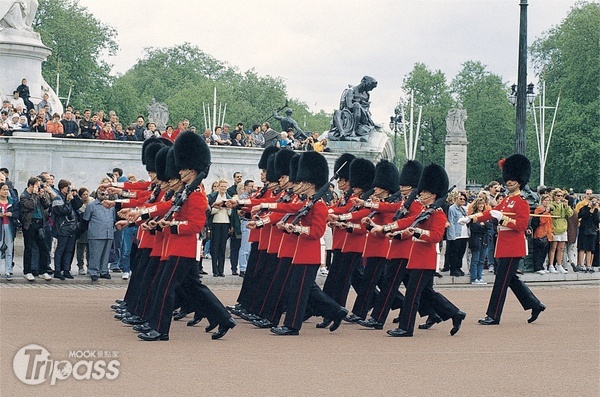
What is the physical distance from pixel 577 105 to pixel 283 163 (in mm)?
51515

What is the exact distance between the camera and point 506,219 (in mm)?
13016

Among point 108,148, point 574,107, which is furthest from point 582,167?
point 108,148

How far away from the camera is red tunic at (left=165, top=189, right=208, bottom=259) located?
1085cm

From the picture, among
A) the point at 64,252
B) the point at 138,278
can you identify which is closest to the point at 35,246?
the point at 64,252

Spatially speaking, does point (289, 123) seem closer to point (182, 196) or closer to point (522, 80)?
point (522, 80)

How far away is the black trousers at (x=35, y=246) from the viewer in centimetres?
1702

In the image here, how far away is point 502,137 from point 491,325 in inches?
2594

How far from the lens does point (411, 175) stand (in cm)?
1278

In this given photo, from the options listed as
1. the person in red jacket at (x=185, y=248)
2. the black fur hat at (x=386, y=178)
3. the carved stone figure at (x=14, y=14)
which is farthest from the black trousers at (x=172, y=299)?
the carved stone figure at (x=14, y=14)

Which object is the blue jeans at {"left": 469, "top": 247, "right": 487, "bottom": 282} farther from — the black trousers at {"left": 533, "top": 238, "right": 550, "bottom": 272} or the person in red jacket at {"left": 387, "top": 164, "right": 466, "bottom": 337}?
the person in red jacket at {"left": 387, "top": 164, "right": 466, "bottom": 337}

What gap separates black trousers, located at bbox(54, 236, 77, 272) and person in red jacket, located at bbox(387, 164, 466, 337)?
22.5 feet

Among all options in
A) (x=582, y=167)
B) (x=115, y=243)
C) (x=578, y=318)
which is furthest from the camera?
(x=582, y=167)

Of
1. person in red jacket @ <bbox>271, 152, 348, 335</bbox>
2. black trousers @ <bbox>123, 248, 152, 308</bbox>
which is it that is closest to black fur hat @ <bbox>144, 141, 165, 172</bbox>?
black trousers @ <bbox>123, 248, 152, 308</bbox>

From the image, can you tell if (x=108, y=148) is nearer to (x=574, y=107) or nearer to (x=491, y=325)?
(x=491, y=325)
